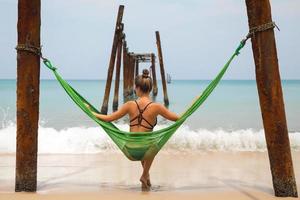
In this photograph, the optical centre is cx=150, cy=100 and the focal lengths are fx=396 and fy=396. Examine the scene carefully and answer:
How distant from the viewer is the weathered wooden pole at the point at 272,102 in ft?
10.6

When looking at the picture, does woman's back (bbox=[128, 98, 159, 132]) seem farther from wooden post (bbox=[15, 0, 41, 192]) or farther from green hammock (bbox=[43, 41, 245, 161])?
wooden post (bbox=[15, 0, 41, 192])

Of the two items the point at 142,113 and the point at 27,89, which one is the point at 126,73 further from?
the point at 27,89

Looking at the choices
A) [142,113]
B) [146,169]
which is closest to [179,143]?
[146,169]

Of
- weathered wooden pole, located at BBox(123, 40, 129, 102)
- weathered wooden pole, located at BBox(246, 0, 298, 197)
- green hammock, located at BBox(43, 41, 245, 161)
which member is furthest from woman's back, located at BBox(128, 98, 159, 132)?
weathered wooden pole, located at BBox(123, 40, 129, 102)

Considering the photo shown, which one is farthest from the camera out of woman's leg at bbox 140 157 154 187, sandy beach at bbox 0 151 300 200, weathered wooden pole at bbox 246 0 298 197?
woman's leg at bbox 140 157 154 187

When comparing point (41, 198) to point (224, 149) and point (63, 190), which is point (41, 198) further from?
point (224, 149)

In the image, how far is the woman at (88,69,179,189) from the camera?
362 cm

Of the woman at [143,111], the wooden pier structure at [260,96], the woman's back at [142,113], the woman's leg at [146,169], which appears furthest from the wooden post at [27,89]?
the woman's leg at [146,169]

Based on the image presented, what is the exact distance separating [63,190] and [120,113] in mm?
913

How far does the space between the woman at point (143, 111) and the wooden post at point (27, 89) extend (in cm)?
59

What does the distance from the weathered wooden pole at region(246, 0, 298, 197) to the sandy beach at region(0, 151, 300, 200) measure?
0.24 meters

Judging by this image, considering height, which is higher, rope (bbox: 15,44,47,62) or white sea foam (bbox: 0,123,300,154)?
rope (bbox: 15,44,47,62)

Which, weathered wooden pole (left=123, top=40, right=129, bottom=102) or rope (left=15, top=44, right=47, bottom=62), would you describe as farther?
weathered wooden pole (left=123, top=40, right=129, bottom=102)

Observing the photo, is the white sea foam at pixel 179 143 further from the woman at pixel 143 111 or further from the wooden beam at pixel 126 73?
the wooden beam at pixel 126 73
